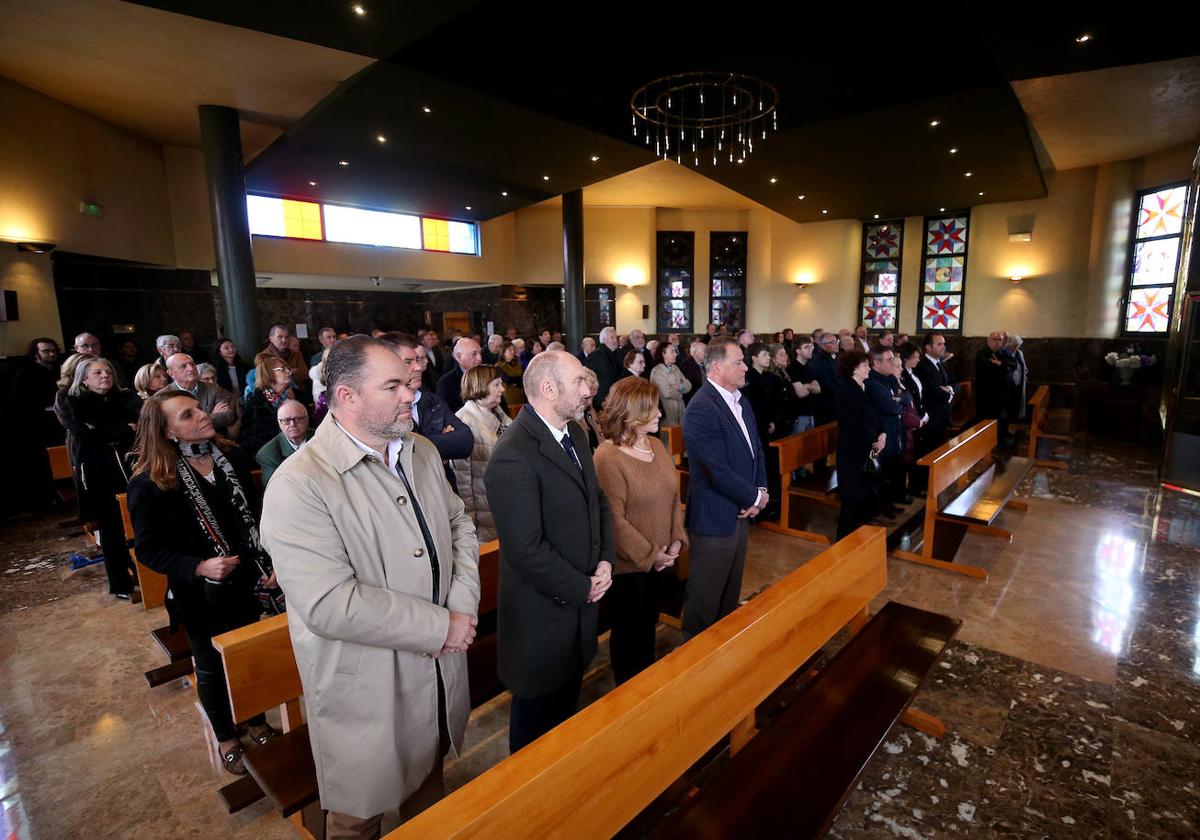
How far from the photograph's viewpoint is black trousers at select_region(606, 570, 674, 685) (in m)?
2.56

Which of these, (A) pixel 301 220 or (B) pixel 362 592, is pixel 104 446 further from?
(A) pixel 301 220

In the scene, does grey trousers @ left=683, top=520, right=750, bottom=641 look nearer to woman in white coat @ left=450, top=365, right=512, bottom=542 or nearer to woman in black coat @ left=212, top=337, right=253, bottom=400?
woman in white coat @ left=450, top=365, right=512, bottom=542

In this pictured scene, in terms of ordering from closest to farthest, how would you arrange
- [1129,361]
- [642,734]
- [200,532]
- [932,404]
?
1. [642,734]
2. [200,532]
3. [932,404]
4. [1129,361]

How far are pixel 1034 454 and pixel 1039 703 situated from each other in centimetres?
568

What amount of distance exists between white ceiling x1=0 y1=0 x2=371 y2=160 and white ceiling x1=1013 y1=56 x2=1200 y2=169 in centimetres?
809

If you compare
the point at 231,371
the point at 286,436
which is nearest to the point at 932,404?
the point at 286,436

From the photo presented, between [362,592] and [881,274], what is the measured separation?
14887 mm

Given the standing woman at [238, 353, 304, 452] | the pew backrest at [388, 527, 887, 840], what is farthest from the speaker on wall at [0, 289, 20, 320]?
the pew backrest at [388, 527, 887, 840]

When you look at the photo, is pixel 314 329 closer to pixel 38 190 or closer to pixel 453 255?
pixel 453 255

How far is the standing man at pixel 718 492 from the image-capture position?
2.87 meters

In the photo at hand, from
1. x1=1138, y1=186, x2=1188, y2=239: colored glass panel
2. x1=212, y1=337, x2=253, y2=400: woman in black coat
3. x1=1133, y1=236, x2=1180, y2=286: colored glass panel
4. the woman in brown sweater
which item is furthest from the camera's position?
x1=1133, y1=236, x2=1180, y2=286: colored glass panel

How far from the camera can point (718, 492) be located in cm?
287

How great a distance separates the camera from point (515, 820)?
3.91 feet

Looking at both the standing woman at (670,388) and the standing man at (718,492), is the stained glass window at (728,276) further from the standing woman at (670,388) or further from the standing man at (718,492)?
the standing man at (718,492)
